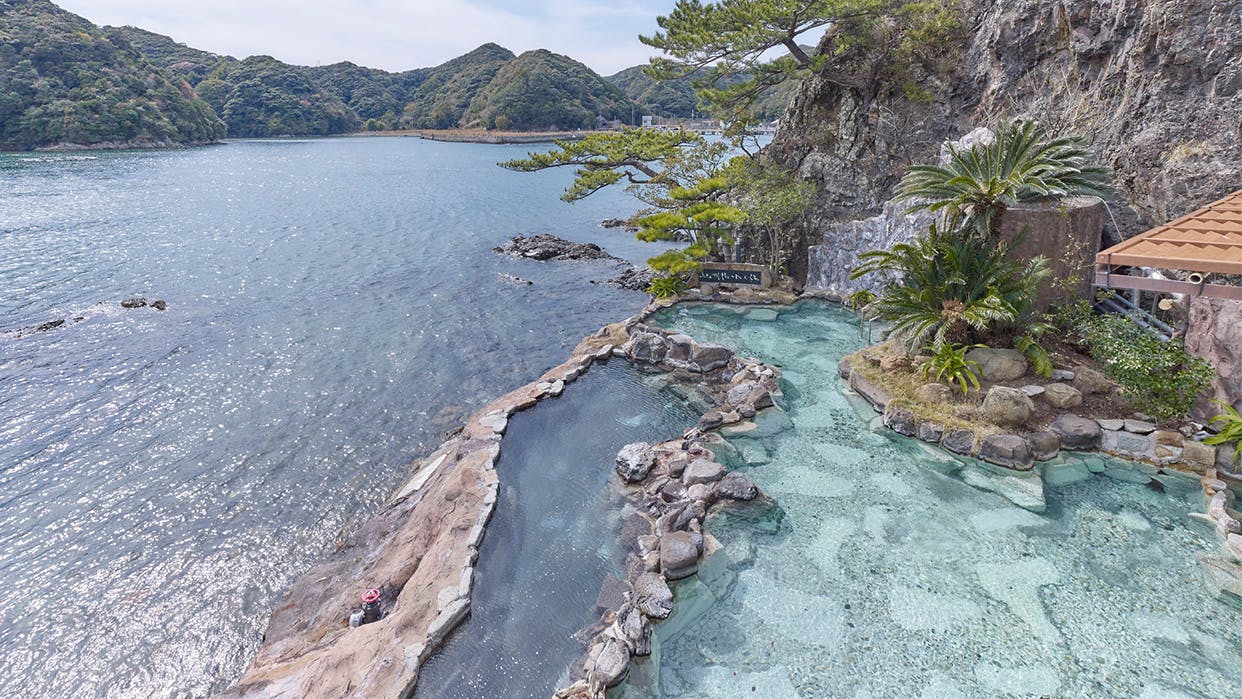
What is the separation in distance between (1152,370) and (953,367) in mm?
3004

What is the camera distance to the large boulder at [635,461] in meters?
10.5

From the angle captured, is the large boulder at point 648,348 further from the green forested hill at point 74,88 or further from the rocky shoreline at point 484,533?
the green forested hill at point 74,88

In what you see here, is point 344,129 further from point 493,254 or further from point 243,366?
point 243,366

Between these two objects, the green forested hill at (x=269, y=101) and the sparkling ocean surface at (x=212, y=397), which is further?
the green forested hill at (x=269, y=101)

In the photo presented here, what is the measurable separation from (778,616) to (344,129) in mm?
162909

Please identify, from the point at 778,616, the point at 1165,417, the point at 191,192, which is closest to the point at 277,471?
the point at 778,616

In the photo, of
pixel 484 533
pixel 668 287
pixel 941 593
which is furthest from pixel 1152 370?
pixel 668 287

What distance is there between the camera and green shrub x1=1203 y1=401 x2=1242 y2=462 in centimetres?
889

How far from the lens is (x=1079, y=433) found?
1033 centimetres

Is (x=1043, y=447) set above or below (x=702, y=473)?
above

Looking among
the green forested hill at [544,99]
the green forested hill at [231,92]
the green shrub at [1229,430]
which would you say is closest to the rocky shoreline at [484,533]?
the green shrub at [1229,430]

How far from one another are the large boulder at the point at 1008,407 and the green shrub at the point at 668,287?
12530mm

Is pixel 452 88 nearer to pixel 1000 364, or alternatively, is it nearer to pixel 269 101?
pixel 269 101

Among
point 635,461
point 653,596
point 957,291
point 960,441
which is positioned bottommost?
point 653,596
